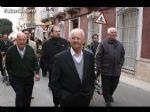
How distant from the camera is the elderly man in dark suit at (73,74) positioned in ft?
15.9

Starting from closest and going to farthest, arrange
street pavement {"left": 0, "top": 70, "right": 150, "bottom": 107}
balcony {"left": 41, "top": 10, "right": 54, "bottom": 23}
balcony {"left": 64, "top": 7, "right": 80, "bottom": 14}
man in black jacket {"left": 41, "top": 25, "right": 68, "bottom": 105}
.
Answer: man in black jacket {"left": 41, "top": 25, "right": 68, "bottom": 105} < street pavement {"left": 0, "top": 70, "right": 150, "bottom": 107} < balcony {"left": 64, "top": 7, "right": 80, "bottom": 14} < balcony {"left": 41, "top": 10, "right": 54, "bottom": 23}

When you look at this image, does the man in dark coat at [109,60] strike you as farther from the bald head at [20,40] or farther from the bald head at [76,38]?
the bald head at [76,38]

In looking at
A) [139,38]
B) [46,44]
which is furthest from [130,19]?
[46,44]

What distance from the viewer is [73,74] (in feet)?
15.8

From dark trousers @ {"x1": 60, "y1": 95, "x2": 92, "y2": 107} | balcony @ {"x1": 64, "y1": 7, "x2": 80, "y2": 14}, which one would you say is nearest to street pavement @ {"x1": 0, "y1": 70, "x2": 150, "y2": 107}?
dark trousers @ {"x1": 60, "y1": 95, "x2": 92, "y2": 107}

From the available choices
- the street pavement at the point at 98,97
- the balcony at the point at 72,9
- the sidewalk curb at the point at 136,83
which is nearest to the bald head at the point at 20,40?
the street pavement at the point at 98,97

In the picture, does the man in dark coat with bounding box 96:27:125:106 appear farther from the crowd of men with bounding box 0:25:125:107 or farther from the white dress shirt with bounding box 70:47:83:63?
the white dress shirt with bounding box 70:47:83:63

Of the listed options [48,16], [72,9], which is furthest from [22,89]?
[48,16]

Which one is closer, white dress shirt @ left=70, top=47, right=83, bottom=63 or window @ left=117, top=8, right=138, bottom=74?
white dress shirt @ left=70, top=47, right=83, bottom=63

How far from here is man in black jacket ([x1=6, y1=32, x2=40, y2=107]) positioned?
6.69 m

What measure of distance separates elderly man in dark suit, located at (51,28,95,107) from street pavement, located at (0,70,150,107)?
3.52 m
